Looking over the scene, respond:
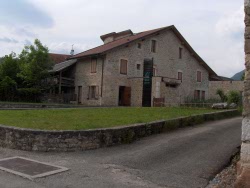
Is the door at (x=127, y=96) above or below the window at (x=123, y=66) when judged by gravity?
below

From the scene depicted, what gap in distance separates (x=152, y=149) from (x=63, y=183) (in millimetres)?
3723

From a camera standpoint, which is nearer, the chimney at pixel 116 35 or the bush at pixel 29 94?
the bush at pixel 29 94

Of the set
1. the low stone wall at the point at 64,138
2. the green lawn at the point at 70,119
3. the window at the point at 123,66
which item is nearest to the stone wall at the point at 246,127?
the low stone wall at the point at 64,138

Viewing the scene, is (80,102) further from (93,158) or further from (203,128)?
(93,158)

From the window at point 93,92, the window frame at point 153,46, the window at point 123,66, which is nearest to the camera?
the window at point 93,92

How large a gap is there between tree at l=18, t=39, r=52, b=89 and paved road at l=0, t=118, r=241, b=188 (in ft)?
78.6

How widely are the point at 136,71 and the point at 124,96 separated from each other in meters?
3.23

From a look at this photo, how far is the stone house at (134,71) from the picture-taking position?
31.7 metres

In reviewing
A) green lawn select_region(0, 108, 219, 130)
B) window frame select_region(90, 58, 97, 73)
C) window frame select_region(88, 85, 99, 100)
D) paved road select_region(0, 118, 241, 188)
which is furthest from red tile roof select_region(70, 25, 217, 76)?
paved road select_region(0, 118, 241, 188)

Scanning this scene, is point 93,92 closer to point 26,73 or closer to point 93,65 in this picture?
point 93,65

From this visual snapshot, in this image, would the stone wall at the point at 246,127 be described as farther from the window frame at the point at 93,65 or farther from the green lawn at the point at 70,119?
the window frame at the point at 93,65

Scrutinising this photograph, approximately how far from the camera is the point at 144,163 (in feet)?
26.1

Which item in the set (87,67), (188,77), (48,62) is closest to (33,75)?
(48,62)

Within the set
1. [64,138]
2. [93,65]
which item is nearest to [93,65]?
[93,65]
